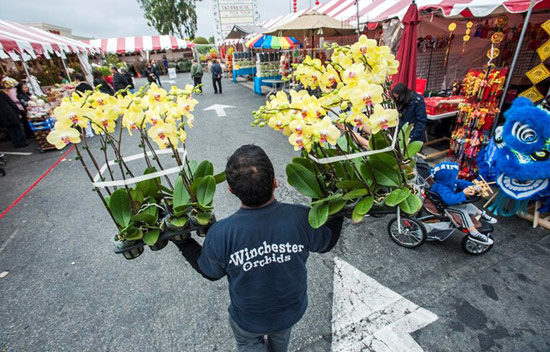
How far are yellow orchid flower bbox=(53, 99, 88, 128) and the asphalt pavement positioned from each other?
5.96 feet

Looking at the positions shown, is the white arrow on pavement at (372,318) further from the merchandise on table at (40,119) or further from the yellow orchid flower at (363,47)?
the merchandise on table at (40,119)

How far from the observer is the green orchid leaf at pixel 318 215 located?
1.15m

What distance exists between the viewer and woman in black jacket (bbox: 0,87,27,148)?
5973 millimetres

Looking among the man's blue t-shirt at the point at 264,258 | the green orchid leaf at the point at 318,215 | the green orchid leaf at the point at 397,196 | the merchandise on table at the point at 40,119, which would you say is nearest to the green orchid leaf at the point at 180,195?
the man's blue t-shirt at the point at 264,258

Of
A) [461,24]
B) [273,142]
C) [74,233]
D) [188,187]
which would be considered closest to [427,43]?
[461,24]

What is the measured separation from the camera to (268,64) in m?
11.0

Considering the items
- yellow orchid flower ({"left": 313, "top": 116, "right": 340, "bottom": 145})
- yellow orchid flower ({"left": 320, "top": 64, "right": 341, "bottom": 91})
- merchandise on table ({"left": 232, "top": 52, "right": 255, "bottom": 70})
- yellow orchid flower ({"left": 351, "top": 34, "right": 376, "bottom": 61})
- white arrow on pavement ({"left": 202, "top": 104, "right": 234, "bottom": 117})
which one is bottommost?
white arrow on pavement ({"left": 202, "top": 104, "right": 234, "bottom": 117})

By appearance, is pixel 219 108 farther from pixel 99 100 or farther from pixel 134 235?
pixel 134 235

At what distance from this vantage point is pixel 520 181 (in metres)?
2.89

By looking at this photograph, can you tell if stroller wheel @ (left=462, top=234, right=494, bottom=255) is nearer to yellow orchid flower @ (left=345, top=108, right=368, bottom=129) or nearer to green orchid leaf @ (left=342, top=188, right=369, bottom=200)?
green orchid leaf @ (left=342, top=188, right=369, bottom=200)

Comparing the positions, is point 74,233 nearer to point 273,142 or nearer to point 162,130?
point 162,130

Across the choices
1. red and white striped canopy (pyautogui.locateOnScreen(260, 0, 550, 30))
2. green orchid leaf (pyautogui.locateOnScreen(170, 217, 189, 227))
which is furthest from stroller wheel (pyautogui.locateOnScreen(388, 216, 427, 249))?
red and white striped canopy (pyautogui.locateOnScreen(260, 0, 550, 30))

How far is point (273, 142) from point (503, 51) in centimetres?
531

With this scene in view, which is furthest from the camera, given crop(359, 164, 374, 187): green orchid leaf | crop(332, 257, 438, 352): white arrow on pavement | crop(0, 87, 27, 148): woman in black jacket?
crop(0, 87, 27, 148): woman in black jacket
